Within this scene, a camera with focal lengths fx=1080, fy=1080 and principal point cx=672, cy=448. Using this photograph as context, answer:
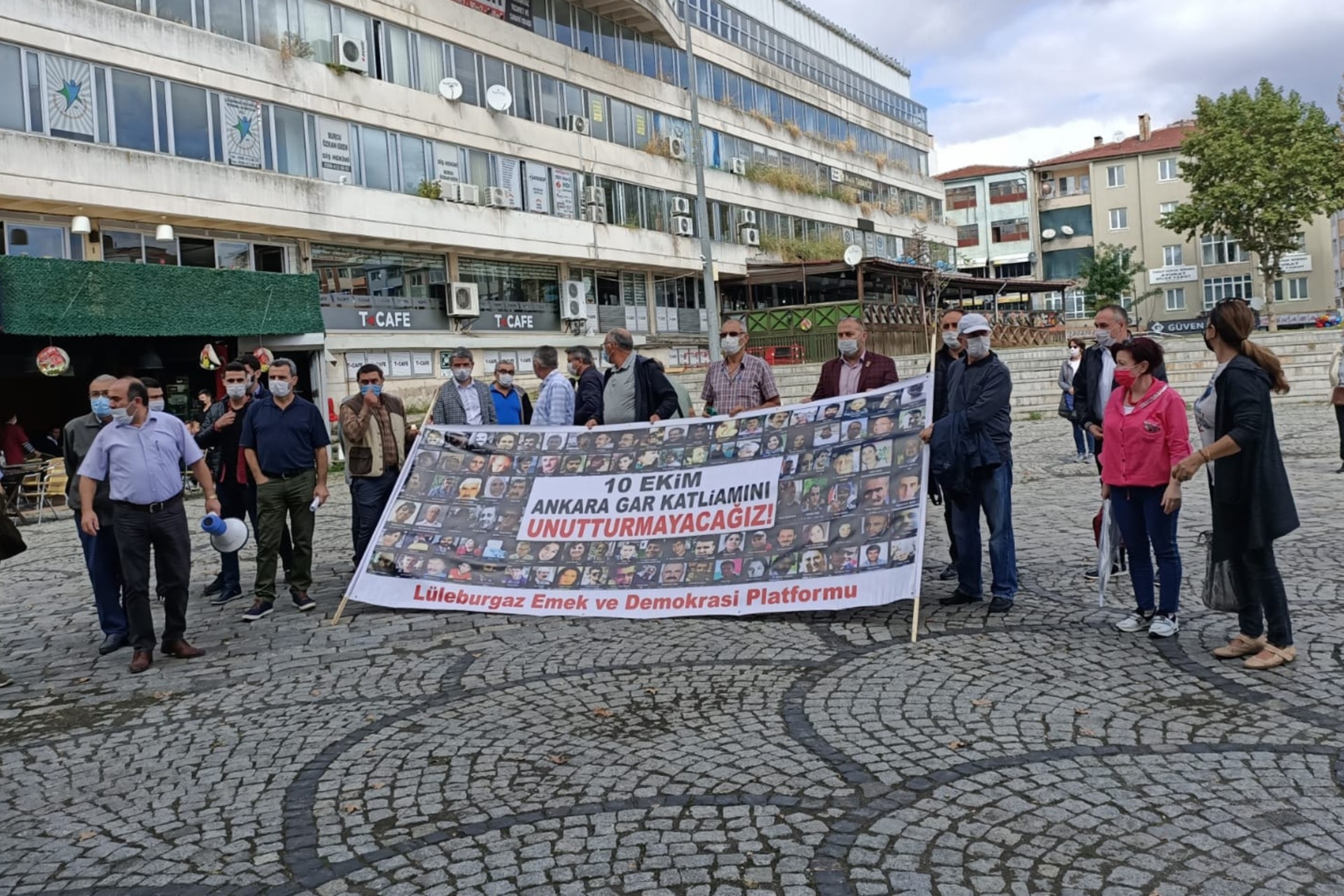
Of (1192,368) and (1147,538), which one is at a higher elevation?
(1192,368)

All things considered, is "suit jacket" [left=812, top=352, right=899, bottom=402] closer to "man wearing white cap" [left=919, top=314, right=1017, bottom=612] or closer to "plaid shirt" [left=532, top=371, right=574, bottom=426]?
"man wearing white cap" [left=919, top=314, right=1017, bottom=612]

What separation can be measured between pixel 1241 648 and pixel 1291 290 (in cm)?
7924

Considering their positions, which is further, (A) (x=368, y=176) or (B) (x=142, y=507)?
(A) (x=368, y=176)

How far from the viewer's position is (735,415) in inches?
309

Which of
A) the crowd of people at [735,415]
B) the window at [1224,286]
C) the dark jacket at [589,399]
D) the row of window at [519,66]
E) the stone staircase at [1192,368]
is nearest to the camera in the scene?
the crowd of people at [735,415]

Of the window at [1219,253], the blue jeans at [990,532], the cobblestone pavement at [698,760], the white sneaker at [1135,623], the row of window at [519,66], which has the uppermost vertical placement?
the row of window at [519,66]

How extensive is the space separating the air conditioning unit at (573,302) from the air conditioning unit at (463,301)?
4.60 meters

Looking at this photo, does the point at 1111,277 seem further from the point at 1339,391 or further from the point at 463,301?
the point at 1339,391

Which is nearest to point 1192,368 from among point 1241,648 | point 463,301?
point 463,301

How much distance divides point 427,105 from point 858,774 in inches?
1104

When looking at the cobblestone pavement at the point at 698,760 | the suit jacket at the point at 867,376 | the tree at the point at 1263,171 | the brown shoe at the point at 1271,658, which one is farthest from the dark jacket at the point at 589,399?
the tree at the point at 1263,171

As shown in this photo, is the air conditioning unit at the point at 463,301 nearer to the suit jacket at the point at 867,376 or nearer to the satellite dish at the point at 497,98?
the satellite dish at the point at 497,98

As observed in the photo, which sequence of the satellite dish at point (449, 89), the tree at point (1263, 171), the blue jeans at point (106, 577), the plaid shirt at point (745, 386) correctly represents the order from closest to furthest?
1. the blue jeans at point (106, 577)
2. the plaid shirt at point (745, 386)
3. the satellite dish at point (449, 89)
4. the tree at point (1263, 171)

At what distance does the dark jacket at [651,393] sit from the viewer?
8.89 meters
